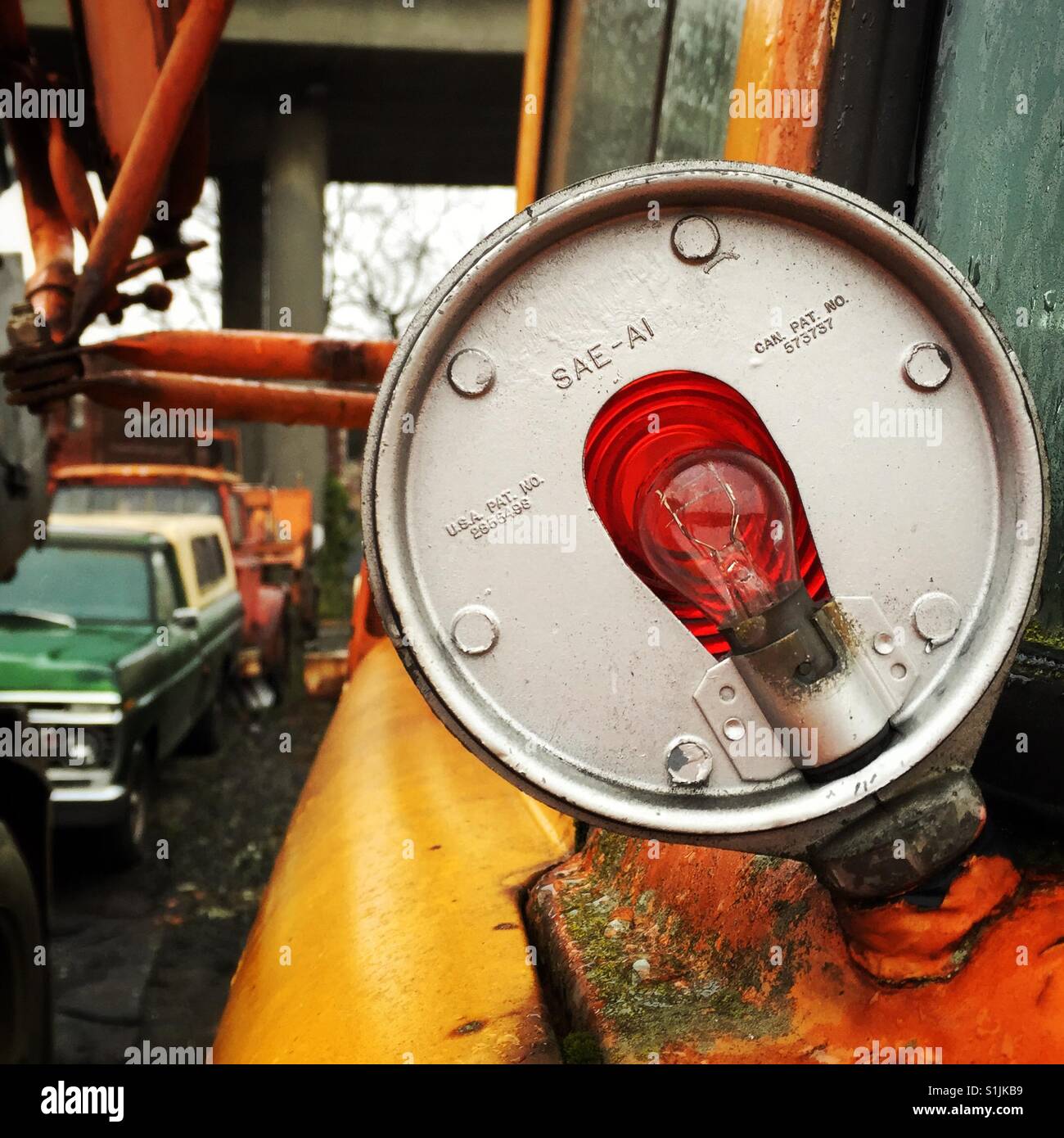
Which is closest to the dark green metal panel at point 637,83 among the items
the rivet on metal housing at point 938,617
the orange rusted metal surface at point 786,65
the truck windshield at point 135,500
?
the orange rusted metal surface at point 786,65

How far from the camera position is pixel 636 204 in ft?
2.38

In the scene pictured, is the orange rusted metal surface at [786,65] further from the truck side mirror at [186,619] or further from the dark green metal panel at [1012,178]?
the truck side mirror at [186,619]

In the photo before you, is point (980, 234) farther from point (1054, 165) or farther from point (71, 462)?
point (71, 462)

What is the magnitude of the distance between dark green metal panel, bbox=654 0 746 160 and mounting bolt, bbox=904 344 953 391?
29.6 inches

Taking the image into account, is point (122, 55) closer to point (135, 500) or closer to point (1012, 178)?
point (1012, 178)

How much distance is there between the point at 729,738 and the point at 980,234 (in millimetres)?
512

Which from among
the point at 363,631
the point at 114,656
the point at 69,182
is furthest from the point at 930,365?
the point at 114,656

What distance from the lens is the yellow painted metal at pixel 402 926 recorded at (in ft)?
3.31

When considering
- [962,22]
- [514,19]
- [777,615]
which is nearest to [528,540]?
[777,615]

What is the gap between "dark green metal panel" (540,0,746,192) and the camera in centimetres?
146

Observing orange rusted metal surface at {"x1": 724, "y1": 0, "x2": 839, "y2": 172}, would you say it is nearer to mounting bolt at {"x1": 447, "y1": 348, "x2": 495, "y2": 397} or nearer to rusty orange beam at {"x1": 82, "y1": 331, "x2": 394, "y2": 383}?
mounting bolt at {"x1": 447, "y1": 348, "x2": 495, "y2": 397}

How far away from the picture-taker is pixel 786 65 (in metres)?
1.04

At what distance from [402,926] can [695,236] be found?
82cm

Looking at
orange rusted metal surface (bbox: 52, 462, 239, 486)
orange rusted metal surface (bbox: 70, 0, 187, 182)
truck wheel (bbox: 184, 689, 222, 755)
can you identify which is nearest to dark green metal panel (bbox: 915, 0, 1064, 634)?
orange rusted metal surface (bbox: 70, 0, 187, 182)
